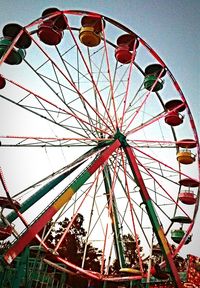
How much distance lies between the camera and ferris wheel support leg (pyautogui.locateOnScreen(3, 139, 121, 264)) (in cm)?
739

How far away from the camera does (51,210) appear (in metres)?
8.49

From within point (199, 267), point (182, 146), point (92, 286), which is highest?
point (182, 146)

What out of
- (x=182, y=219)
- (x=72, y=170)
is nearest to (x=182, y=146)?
(x=182, y=219)

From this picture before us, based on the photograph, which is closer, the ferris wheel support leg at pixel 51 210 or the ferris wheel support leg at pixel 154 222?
the ferris wheel support leg at pixel 51 210

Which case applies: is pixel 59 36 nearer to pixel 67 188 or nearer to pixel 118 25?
pixel 118 25

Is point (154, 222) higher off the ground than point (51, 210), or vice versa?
point (154, 222)

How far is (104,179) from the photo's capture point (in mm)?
13203

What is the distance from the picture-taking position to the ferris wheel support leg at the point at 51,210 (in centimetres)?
739

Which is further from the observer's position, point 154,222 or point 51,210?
point 154,222

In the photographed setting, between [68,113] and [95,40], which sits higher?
[95,40]

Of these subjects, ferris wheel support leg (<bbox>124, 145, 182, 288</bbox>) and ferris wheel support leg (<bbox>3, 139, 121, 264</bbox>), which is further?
ferris wheel support leg (<bbox>124, 145, 182, 288</bbox>)

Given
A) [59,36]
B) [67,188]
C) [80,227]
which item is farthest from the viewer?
[80,227]

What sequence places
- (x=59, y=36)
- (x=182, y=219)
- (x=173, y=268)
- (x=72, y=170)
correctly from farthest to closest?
(x=182, y=219) < (x=72, y=170) < (x=59, y=36) < (x=173, y=268)

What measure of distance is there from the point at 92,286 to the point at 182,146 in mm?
6545
